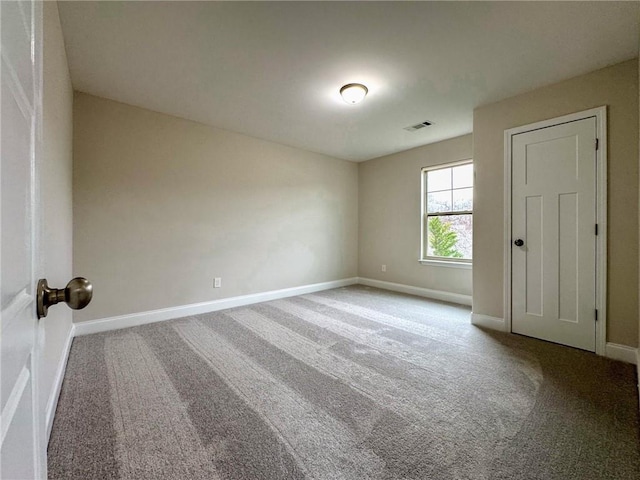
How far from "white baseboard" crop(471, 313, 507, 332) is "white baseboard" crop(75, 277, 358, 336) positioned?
8.09ft

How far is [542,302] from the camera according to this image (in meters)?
2.75

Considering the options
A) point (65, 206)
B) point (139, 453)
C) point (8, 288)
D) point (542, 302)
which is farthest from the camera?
point (542, 302)

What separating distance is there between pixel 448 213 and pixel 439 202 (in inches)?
9.4

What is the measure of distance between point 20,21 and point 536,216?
3.50 m

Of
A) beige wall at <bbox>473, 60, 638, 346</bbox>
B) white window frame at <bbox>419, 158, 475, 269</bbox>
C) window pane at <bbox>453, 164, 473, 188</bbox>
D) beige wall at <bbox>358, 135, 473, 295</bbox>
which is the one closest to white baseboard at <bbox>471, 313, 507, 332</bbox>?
beige wall at <bbox>473, 60, 638, 346</bbox>

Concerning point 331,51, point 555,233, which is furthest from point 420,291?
point 331,51

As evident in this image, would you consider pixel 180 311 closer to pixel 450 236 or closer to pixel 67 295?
pixel 67 295

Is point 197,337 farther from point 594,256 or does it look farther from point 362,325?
point 594,256

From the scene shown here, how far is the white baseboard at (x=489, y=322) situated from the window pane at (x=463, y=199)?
1.65m

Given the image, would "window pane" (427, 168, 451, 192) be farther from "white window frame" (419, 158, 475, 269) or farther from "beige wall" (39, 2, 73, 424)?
"beige wall" (39, 2, 73, 424)

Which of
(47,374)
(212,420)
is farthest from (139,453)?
(47,374)

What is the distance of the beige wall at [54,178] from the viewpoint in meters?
1.56

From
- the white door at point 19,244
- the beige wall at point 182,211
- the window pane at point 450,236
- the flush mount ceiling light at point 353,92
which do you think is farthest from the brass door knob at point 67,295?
the window pane at point 450,236

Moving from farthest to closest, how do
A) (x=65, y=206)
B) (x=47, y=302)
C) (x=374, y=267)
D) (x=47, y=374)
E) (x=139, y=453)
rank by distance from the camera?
(x=374, y=267) < (x=65, y=206) < (x=47, y=374) < (x=139, y=453) < (x=47, y=302)
